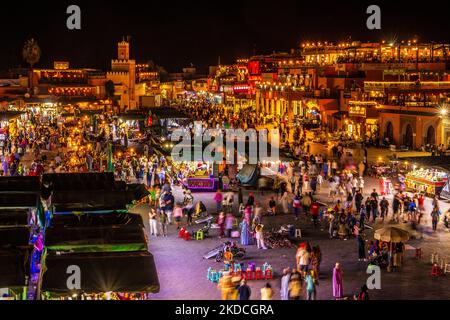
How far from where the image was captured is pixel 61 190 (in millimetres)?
17922

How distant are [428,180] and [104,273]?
47.6ft

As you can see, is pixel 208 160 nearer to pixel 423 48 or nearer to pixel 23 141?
pixel 23 141

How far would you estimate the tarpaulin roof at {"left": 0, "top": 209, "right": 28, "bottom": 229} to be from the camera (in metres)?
14.2

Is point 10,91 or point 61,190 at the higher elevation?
point 10,91

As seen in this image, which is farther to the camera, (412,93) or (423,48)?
(423,48)

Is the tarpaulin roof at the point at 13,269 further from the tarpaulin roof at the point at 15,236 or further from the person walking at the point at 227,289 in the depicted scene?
the person walking at the point at 227,289

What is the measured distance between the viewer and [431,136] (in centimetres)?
3600

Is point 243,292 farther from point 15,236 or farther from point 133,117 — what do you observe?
point 133,117

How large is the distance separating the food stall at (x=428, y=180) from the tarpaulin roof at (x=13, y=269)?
15.0 metres

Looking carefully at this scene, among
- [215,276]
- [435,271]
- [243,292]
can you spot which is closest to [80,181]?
[215,276]

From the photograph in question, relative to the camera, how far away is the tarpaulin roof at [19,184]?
59.1ft
